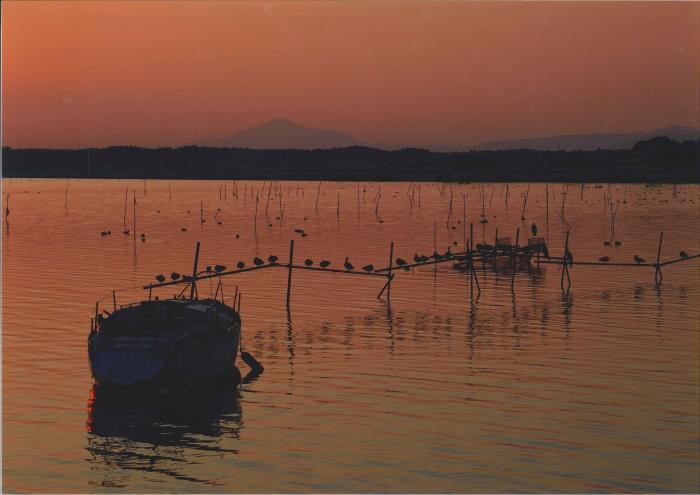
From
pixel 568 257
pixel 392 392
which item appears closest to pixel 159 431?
pixel 392 392

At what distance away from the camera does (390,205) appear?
173 meters

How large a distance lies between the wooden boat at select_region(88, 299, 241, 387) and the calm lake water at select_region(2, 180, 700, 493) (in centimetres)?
100

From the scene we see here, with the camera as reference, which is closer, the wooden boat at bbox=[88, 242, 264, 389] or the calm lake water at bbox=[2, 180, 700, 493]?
the calm lake water at bbox=[2, 180, 700, 493]

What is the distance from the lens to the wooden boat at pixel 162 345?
31766mm

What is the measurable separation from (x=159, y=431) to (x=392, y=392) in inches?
316

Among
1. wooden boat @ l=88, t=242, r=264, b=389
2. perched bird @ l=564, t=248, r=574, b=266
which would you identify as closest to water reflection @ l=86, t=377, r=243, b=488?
wooden boat @ l=88, t=242, r=264, b=389

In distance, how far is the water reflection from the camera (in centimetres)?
2562

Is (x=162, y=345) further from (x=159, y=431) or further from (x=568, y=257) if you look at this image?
(x=568, y=257)

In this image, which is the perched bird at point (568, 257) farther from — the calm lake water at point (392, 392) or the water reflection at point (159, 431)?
the water reflection at point (159, 431)

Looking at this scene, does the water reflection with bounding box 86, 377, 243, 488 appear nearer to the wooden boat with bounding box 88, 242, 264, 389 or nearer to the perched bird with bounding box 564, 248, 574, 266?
the wooden boat with bounding box 88, 242, 264, 389

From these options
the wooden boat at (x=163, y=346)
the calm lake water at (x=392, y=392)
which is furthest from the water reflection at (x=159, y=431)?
the wooden boat at (x=163, y=346)

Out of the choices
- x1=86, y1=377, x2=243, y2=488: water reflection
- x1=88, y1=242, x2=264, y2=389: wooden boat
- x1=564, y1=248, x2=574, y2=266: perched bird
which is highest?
x1=564, y1=248, x2=574, y2=266: perched bird

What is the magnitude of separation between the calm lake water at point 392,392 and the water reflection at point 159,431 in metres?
0.10

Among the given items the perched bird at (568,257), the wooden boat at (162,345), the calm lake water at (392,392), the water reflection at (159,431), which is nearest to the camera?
the calm lake water at (392,392)
